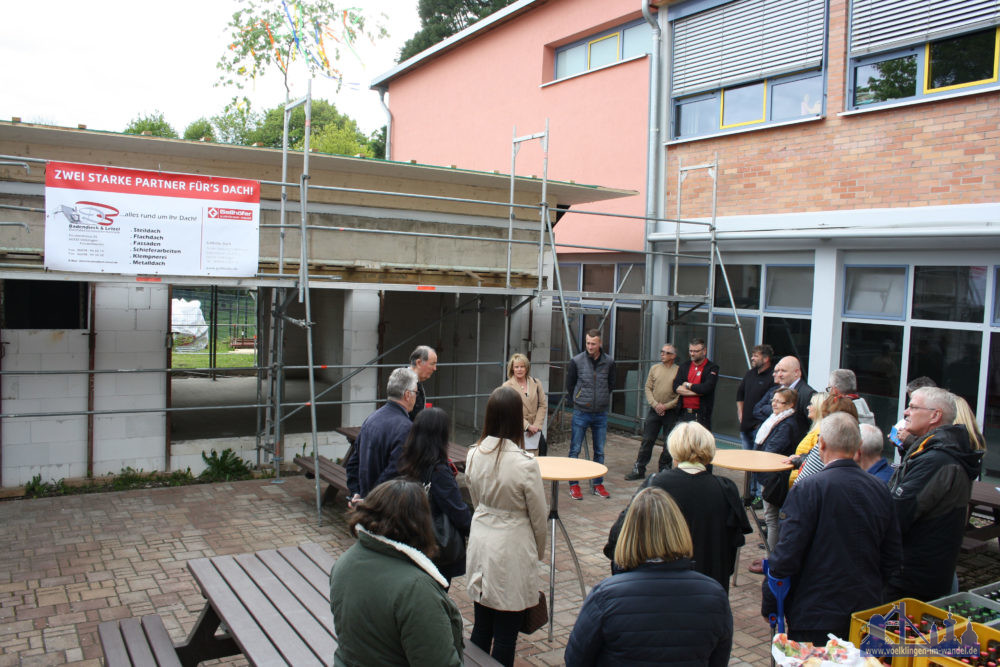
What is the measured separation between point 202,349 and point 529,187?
16.3 metres

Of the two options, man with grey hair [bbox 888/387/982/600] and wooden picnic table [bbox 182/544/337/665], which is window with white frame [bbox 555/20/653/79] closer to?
man with grey hair [bbox 888/387/982/600]

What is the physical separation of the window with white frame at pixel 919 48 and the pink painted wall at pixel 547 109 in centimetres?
338

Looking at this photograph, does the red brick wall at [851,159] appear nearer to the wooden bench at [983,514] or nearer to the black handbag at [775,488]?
the wooden bench at [983,514]

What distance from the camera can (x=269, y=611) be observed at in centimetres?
355

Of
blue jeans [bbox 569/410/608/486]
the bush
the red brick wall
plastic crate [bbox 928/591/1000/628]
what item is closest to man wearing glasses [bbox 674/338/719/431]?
blue jeans [bbox 569/410/608/486]

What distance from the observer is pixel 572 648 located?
2562 millimetres

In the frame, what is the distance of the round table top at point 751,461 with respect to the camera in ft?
18.2

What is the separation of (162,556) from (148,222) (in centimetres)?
292

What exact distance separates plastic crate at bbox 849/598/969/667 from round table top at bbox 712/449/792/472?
73.4 inches

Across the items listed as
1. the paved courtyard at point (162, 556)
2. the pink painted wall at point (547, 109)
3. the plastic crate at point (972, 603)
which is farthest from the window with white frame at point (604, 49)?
the plastic crate at point (972, 603)

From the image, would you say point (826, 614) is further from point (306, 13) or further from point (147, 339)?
point (306, 13)

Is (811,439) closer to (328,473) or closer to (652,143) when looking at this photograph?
(328,473)

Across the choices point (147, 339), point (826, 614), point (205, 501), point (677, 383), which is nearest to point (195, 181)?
point (147, 339)

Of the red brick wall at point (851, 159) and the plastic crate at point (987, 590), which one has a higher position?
the red brick wall at point (851, 159)
